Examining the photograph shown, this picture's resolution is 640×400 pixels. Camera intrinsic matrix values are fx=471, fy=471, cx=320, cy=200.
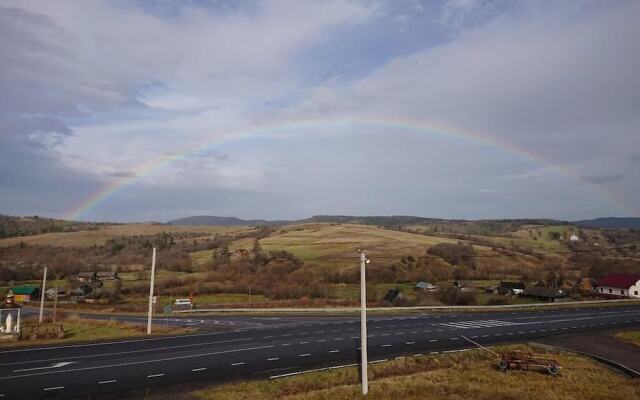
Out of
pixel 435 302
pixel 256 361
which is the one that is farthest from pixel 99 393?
pixel 435 302

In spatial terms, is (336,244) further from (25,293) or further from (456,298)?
(25,293)

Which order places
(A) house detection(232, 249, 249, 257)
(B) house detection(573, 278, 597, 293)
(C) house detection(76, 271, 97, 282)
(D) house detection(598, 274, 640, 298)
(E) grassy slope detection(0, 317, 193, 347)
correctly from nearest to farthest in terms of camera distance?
1. (E) grassy slope detection(0, 317, 193, 347)
2. (D) house detection(598, 274, 640, 298)
3. (B) house detection(573, 278, 597, 293)
4. (C) house detection(76, 271, 97, 282)
5. (A) house detection(232, 249, 249, 257)

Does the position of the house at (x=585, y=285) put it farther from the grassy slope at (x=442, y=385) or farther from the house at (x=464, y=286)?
the grassy slope at (x=442, y=385)

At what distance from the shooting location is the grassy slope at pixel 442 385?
21.7 metres

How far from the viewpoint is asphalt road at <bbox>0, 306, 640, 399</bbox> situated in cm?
2489

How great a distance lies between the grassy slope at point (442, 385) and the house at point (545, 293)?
55121 millimetres

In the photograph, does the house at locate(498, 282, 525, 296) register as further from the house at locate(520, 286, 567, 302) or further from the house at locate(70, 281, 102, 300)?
the house at locate(70, 281, 102, 300)

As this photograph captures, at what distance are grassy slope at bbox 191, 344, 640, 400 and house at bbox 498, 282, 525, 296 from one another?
6245 cm

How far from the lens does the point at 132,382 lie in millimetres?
24328

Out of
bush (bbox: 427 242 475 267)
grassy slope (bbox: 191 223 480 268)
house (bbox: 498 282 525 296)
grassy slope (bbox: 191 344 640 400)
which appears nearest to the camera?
grassy slope (bbox: 191 344 640 400)

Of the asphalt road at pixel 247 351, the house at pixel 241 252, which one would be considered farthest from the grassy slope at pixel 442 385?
the house at pixel 241 252

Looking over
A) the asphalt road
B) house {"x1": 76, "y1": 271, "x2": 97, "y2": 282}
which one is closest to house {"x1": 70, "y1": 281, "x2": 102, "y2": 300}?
house {"x1": 76, "y1": 271, "x2": 97, "y2": 282}

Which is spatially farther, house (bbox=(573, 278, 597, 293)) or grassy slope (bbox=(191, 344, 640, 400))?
house (bbox=(573, 278, 597, 293))

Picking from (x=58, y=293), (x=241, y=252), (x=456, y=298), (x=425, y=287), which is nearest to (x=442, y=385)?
(x=456, y=298)
